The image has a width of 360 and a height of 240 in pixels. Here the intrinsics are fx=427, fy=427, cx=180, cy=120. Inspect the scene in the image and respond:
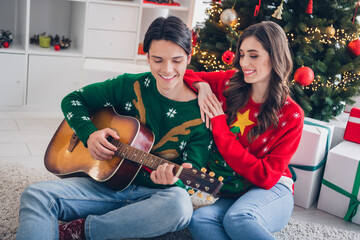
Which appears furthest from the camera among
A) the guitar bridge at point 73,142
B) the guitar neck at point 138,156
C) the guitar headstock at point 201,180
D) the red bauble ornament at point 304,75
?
the red bauble ornament at point 304,75

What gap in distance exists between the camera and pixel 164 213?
1.38 meters

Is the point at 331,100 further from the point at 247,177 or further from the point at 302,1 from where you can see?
the point at 247,177

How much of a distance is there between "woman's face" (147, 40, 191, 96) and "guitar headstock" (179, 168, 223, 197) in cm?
34

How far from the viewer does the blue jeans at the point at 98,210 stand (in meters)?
1.36

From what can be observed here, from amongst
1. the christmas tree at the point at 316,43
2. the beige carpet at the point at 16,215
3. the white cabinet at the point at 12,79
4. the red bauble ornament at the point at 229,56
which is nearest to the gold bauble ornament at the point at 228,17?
the christmas tree at the point at 316,43

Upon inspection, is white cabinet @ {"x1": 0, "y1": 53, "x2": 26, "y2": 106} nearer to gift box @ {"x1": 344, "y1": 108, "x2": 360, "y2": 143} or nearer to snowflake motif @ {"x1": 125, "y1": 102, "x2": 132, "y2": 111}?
snowflake motif @ {"x1": 125, "y1": 102, "x2": 132, "y2": 111}

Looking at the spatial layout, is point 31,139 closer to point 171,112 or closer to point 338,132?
point 171,112

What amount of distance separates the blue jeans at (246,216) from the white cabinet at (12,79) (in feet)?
6.07

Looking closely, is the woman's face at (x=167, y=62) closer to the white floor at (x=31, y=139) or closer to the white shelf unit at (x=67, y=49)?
the white floor at (x=31, y=139)

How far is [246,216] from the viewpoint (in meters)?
1.40

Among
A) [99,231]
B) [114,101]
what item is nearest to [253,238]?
[99,231]

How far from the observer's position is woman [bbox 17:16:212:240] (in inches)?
54.4

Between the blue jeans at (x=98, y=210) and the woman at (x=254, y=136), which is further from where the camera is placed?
the woman at (x=254, y=136)

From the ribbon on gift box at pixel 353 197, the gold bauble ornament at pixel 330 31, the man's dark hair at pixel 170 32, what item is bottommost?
the ribbon on gift box at pixel 353 197
